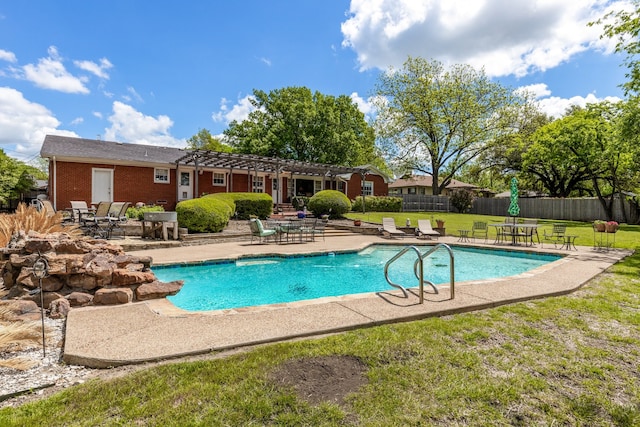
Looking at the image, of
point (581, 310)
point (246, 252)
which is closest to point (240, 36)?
point (246, 252)

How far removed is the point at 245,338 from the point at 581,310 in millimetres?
4615

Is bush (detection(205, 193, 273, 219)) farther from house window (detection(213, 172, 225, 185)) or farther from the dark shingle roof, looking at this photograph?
the dark shingle roof

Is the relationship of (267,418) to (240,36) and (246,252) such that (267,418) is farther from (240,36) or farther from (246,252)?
(240,36)

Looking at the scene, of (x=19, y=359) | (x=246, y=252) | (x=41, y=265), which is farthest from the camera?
(x=246, y=252)

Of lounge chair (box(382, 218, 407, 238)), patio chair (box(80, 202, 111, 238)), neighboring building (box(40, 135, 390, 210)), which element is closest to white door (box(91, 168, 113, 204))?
neighboring building (box(40, 135, 390, 210))

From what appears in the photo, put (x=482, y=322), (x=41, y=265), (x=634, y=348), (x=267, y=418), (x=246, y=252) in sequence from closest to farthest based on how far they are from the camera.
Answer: (x=267, y=418) < (x=41, y=265) < (x=634, y=348) < (x=482, y=322) < (x=246, y=252)

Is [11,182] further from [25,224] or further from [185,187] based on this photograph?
[25,224]

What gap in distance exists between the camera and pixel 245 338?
3.48 meters

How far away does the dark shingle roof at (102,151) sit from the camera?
17.3 metres

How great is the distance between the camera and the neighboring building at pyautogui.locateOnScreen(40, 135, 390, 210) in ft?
57.2

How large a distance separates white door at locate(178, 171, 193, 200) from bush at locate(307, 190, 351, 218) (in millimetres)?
8006

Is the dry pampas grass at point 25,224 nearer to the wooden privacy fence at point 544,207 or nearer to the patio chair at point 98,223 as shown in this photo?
the patio chair at point 98,223

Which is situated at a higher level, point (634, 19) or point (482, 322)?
point (634, 19)

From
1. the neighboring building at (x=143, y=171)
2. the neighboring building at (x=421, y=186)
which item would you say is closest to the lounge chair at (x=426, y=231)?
the neighboring building at (x=143, y=171)
